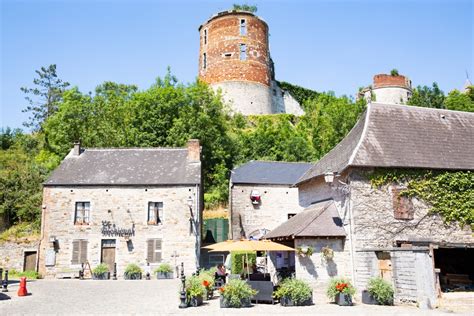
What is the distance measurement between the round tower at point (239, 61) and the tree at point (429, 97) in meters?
14.5

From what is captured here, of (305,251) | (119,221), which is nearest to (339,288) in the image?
(305,251)

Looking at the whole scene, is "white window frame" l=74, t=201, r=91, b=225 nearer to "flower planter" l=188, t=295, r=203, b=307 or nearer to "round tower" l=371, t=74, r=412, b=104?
"flower planter" l=188, t=295, r=203, b=307

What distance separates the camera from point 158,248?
71.2 feet

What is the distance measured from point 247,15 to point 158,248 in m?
29.7

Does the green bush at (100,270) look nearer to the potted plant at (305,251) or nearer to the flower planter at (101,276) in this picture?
the flower planter at (101,276)

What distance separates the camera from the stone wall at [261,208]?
2531cm

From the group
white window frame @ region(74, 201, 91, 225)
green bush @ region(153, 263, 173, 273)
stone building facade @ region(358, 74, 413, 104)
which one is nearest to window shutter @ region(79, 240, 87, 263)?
Answer: white window frame @ region(74, 201, 91, 225)

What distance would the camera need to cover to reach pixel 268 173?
26750 mm

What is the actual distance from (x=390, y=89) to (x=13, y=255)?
40.9 meters

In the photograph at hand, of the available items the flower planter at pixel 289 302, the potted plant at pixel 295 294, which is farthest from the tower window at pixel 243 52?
the flower planter at pixel 289 302

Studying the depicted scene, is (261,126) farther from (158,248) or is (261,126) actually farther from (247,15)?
(158,248)

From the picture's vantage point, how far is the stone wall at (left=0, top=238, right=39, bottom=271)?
23516mm

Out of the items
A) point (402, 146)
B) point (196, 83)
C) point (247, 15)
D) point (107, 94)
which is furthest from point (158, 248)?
point (247, 15)

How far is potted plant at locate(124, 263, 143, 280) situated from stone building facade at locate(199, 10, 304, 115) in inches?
935
